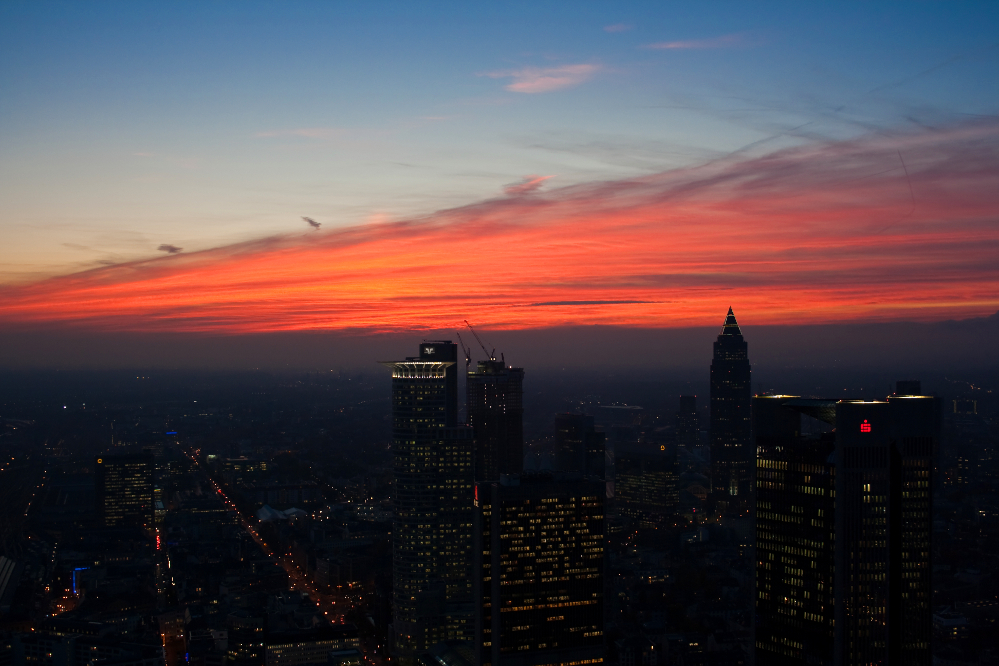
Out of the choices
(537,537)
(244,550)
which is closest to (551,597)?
(537,537)

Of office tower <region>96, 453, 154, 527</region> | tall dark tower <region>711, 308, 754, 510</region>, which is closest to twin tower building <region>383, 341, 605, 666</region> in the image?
tall dark tower <region>711, 308, 754, 510</region>

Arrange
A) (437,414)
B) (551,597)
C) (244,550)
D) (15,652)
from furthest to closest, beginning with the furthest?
(244,550)
(437,414)
(15,652)
(551,597)

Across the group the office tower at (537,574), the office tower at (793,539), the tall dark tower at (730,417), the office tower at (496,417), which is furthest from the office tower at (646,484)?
the office tower at (793,539)

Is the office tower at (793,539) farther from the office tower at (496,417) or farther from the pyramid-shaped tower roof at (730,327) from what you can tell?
the pyramid-shaped tower roof at (730,327)

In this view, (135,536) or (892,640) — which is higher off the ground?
(892,640)

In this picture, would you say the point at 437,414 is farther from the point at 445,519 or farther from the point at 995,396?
the point at 995,396

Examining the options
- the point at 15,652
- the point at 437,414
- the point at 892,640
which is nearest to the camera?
the point at 892,640
